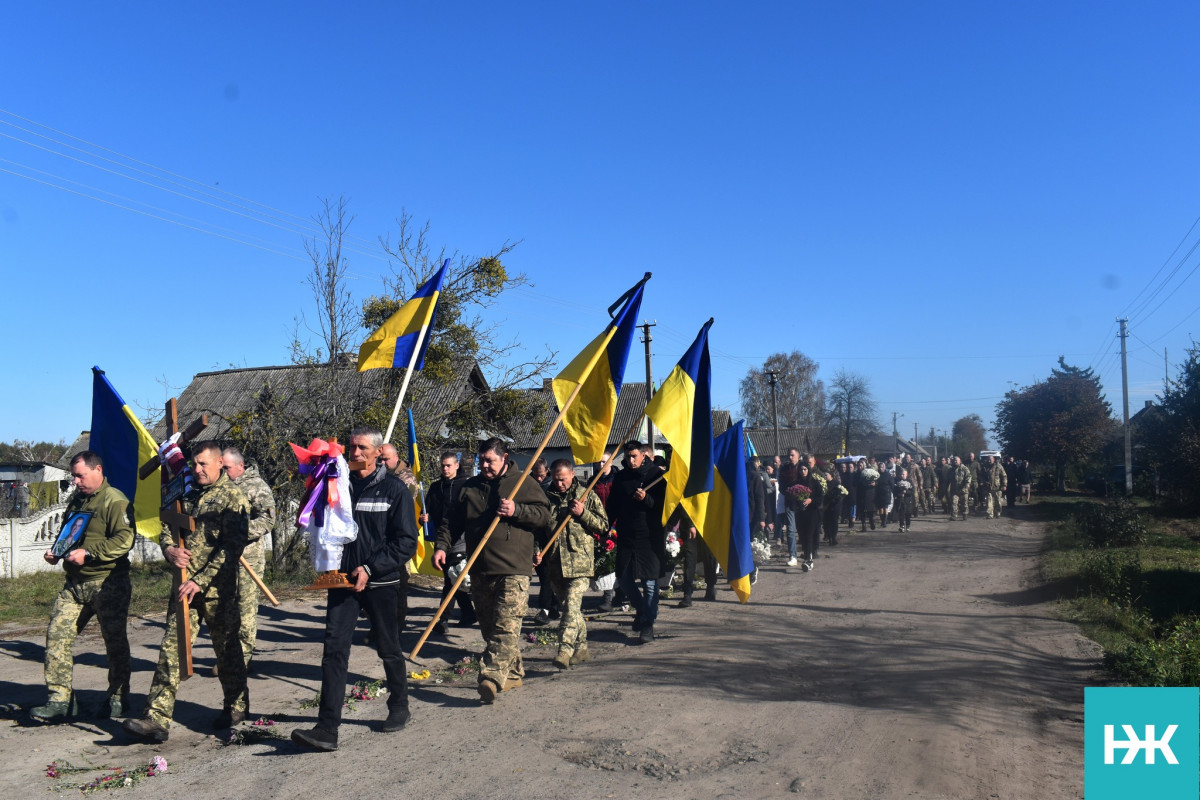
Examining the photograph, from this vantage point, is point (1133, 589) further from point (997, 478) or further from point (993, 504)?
point (997, 478)

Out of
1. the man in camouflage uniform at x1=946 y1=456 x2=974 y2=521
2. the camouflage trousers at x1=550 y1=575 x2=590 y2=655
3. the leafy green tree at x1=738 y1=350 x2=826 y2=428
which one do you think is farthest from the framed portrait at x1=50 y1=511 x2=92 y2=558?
the leafy green tree at x1=738 y1=350 x2=826 y2=428

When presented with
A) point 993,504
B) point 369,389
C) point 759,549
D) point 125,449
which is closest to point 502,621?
point 125,449

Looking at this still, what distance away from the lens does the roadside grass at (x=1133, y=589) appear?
6.57 m

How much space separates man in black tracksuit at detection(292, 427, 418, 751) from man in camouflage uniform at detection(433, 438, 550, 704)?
30.7 inches

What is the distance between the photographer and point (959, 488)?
24234 mm

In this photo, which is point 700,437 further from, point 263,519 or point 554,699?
point 263,519

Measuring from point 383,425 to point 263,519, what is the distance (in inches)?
319

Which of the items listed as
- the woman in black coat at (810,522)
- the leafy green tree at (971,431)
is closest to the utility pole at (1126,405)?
the woman in black coat at (810,522)

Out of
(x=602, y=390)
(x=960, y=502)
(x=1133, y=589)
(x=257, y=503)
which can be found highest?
(x=602, y=390)

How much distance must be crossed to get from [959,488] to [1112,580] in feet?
47.2

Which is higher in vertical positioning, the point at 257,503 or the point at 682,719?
the point at 257,503

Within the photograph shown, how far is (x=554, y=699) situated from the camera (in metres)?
6.36

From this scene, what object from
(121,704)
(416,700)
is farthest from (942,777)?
(121,704)

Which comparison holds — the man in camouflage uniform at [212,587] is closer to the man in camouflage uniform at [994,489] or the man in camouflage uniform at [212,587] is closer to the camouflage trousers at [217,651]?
the camouflage trousers at [217,651]
